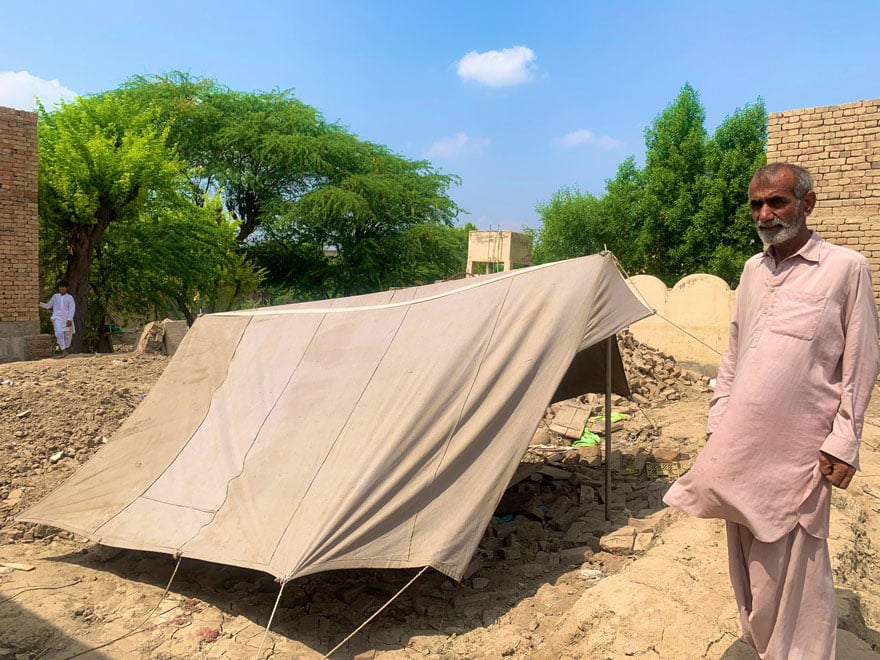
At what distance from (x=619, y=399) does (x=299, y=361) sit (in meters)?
5.79

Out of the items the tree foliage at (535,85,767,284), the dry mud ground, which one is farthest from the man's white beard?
the tree foliage at (535,85,767,284)

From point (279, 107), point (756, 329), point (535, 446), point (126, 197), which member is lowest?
point (535, 446)

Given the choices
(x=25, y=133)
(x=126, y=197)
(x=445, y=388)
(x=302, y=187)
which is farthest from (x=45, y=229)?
(x=445, y=388)

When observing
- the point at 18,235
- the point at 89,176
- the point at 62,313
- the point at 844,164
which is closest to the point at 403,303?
the point at 844,164

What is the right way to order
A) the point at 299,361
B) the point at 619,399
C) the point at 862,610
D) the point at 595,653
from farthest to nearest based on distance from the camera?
the point at 619,399 → the point at 299,361 → the point at 862,610 → the point at 595,653

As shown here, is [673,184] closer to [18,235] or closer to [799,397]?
[18,235]

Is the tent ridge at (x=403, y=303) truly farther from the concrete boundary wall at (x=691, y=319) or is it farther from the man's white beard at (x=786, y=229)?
the concrete boundary wall at (x=691, y=319)

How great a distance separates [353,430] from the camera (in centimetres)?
425

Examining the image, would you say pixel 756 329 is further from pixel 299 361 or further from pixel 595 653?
pixel 299 361

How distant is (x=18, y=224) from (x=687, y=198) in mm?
18194

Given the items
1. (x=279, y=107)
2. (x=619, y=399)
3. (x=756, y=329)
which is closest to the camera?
(x=756, y=329)

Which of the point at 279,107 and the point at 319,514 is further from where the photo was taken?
the point at 279,107

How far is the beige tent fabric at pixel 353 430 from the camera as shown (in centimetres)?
383

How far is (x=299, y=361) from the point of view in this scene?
4.96 metres
